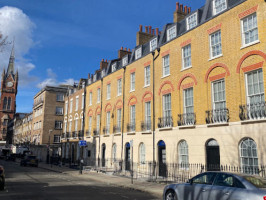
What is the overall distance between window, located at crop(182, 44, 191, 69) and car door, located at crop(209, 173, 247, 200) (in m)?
13.0

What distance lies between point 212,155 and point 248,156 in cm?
275

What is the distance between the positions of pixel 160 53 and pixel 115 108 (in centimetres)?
939

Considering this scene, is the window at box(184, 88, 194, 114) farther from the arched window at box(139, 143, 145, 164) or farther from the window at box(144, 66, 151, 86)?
the arched window at box(139, 143, 145, 164)

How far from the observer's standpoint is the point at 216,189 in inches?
316

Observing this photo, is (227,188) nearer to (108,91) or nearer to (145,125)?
(145,125)

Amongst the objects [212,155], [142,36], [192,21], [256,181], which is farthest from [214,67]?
[142,36]

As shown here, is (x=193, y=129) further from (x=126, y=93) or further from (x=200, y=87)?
(x=126, y=93)

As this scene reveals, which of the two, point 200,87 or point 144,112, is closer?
point 200,87

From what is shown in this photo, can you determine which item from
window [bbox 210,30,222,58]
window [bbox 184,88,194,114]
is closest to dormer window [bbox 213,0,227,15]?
window [bbox 210,30,222,58]

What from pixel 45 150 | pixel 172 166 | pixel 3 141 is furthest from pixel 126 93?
pixel 3 141

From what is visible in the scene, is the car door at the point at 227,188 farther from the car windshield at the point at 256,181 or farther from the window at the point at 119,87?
the window at the point at 119,87

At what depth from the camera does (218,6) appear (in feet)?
60.0

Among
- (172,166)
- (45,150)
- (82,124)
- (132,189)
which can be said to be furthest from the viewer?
(45,150)

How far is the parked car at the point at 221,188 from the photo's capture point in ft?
23.4
